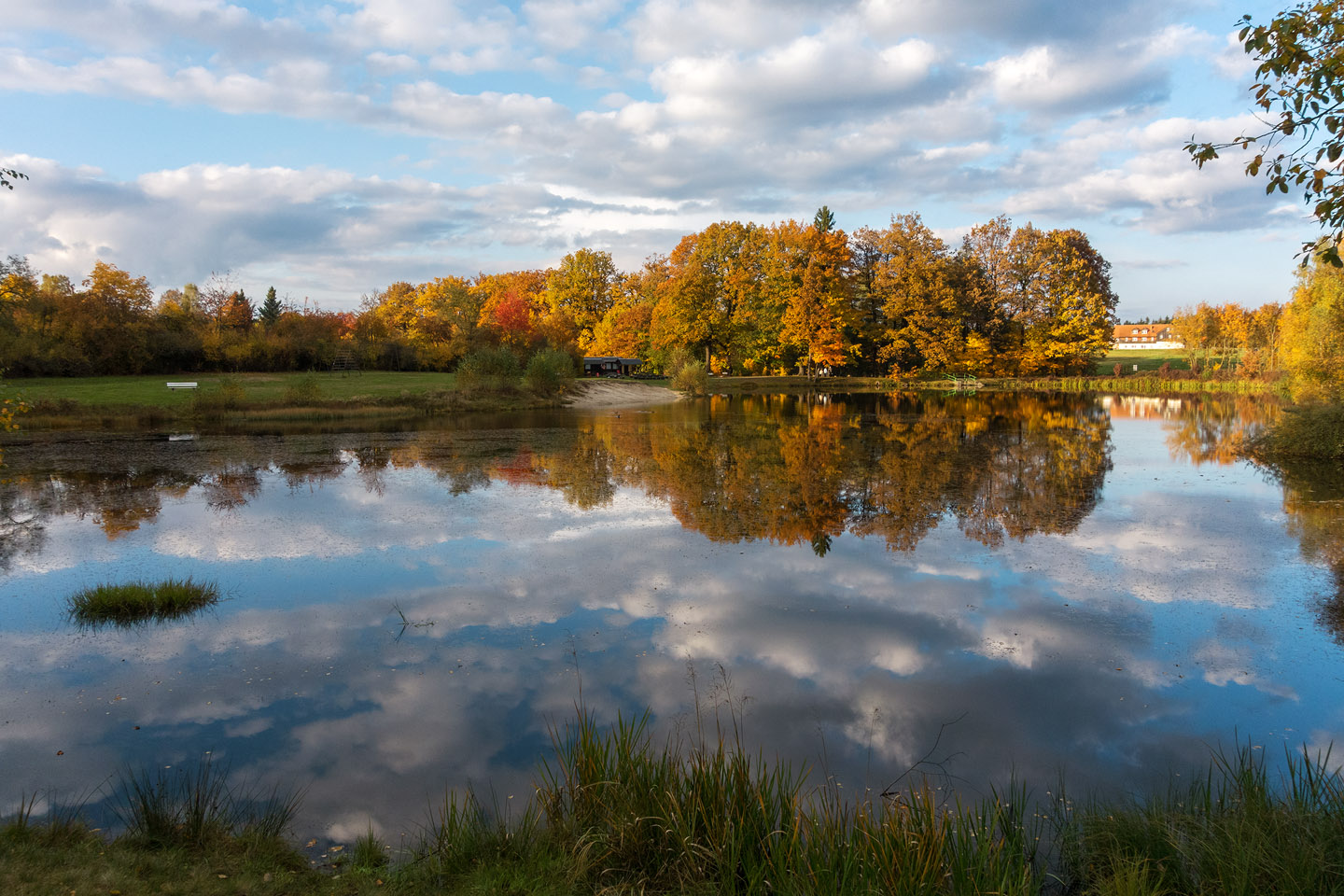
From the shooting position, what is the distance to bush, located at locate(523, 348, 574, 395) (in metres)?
43.3

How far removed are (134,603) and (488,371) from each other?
33.7 meters

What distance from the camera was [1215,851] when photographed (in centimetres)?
372

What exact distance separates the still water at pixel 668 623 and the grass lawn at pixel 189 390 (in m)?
18.5

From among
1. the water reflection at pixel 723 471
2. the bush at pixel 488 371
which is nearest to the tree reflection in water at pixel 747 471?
the water reflection at pixel 723 471

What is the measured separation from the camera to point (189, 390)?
36719 mm

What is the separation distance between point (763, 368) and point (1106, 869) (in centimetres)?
6147

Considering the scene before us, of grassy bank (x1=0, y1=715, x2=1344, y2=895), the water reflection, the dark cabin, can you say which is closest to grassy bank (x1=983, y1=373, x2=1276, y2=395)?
the water reflection

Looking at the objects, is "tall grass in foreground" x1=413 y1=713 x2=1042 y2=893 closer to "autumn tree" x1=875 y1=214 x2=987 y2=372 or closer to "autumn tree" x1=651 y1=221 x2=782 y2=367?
"autumn tree" x1=651 y1=221 x2=782 y2=367

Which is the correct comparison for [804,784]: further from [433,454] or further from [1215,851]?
[433,454]

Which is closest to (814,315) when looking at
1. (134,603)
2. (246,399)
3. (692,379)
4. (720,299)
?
(720,299)

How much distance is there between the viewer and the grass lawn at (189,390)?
3331 centimetres

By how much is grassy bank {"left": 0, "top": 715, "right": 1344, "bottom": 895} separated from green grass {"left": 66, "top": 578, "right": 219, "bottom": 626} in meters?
4.52

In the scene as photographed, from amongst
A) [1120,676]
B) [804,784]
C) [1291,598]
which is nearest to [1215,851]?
[804,784]

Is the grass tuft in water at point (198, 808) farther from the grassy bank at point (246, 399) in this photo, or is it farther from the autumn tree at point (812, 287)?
the autumn tree at point (812, 287)
